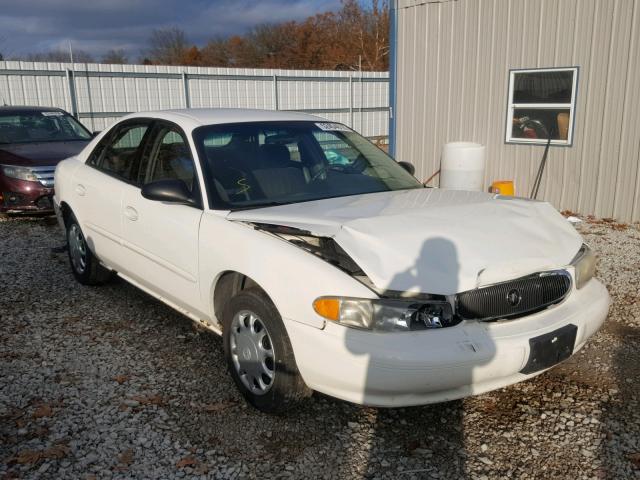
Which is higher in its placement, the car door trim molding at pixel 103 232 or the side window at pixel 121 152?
the side window at pixel 121 152

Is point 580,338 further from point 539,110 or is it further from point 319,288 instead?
point 539,110

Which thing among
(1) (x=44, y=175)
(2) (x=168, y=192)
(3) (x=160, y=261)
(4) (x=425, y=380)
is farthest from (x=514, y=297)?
(1) (x=44, y=175)

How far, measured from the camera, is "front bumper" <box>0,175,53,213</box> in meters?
8.33

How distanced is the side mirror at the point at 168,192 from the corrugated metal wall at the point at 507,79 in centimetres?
702

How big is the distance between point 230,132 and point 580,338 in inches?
102

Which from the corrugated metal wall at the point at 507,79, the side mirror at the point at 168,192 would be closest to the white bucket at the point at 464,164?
the corrugated metal wall at the point at 507,79

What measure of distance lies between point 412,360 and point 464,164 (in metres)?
7.42

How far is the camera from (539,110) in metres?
9.34

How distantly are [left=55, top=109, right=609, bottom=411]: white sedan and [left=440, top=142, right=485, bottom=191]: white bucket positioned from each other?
5329 mm

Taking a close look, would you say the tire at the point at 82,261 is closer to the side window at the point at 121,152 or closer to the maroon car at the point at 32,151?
the side window at the point at 121,152

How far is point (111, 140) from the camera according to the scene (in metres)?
5.10

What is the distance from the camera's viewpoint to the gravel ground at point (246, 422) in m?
2.90

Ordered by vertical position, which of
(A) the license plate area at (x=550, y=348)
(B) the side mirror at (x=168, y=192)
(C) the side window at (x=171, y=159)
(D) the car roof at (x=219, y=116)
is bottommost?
(A) the license plate area at (x=550, y=348)

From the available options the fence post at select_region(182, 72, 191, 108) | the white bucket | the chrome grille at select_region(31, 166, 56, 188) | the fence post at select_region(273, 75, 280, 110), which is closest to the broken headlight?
the chrome grille at select_region(31, 166, 56, 188)
